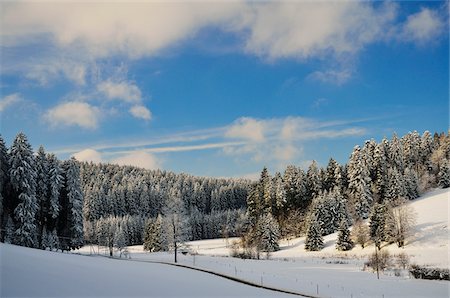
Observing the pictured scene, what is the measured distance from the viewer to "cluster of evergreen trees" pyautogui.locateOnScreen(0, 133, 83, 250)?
4884cm

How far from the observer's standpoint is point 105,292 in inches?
701

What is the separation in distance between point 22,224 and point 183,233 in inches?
963

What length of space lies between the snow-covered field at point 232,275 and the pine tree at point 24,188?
13.9 meters

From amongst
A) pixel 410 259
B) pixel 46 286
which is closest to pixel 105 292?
pixel 46 286

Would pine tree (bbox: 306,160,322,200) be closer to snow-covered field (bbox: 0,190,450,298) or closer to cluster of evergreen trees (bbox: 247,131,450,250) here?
cluster of evergreen trees (bbox: 247,131,450,250)

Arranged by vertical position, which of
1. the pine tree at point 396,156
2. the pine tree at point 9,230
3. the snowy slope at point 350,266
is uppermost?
the pine tree at point 396,156

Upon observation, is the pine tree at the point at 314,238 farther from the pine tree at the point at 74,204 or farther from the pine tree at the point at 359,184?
the pine tree at the point at 74,204

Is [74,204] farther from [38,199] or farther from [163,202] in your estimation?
[163,202]

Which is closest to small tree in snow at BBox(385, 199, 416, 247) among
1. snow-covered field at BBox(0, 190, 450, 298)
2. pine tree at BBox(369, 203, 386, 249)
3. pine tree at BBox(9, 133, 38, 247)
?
pine tree at BBox(369, 203, 386, 249)

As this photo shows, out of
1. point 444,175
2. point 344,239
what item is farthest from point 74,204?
point 444,175

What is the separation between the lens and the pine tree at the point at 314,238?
7595 centimetres

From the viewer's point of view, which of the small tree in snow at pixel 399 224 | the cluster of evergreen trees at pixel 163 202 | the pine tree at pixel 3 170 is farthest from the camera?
the cluster of evergreen trees at pixel 163 202

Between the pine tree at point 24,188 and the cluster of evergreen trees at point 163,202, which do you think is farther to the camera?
the cluster of evergreen trees at point 163,202

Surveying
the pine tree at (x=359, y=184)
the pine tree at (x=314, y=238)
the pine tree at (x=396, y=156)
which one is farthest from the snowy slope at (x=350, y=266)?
the pine tree at (x=396, y=156)
